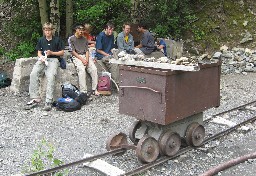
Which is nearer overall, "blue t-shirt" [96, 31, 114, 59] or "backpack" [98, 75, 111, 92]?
"backpack" [98, 75, 111, 92]

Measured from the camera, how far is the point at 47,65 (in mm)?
9766

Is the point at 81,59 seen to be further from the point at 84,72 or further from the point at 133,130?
the point at 133,130

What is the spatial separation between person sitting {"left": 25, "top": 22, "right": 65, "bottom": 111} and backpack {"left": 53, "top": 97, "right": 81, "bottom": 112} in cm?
21

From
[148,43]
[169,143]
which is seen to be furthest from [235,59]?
[169,143]

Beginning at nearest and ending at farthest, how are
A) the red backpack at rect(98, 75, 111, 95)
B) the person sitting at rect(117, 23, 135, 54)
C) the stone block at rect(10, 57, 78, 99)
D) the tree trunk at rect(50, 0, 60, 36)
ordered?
1. the stone block at rect(10, 57, 78, 99)
2. the red backpack at rect(98, 75, 111, 95)
3. the person sitting at rect(117, 23, 135, 54)
4. the tree trunk at rect(50, 0, 60, 36)

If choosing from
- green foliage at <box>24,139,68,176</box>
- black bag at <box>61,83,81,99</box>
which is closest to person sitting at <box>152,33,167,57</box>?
black bag at <box>61,83,81,99</box>

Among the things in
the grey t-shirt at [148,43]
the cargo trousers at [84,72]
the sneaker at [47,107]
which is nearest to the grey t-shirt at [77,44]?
the cargo trousers at [84,72]

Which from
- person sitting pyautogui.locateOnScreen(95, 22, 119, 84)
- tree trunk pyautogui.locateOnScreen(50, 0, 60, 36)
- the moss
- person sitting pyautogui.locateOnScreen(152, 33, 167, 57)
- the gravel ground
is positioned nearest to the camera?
the gravel ground

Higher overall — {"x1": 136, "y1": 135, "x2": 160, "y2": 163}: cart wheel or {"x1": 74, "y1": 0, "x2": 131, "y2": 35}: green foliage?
{"x1": 74, "y1": 0, "x2": 131, "y2": 35}: green foliage

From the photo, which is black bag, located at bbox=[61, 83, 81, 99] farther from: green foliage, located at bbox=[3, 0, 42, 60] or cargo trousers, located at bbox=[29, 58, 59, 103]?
green foliage, located at bbox=[3, 0, 42, 60]

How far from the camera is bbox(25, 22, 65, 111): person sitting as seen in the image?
9.57 m

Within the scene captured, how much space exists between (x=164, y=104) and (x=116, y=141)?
127 centimetres

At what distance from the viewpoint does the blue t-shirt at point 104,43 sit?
11.5 metres

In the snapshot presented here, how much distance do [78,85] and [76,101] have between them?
3.79 feet
